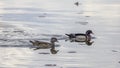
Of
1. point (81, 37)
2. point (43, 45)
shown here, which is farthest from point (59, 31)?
point (43, 45)

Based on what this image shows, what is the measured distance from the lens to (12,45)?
19.0m

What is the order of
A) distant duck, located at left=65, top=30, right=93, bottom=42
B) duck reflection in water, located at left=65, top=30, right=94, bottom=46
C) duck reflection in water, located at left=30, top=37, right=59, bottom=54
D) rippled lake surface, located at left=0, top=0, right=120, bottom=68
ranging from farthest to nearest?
distant duck, located at left=65, top=30, right=93, bottom=42 < duck reflection in water, located at left=65, top=30, right=94, bottom=46 < duck reflection in water, located at left=30, top=37, right=59, bottom=54 < rippled lake surface, located at left=0, top=0, right=120, bottom=68

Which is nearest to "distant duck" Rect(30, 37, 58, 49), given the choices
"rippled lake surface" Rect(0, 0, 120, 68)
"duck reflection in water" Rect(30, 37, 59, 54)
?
"duck reflection in water" Rect(30, 37, 59, 54)

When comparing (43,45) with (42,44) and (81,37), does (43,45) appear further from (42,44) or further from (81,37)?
(81,37)

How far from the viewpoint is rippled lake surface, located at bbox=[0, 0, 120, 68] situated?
16.8 m

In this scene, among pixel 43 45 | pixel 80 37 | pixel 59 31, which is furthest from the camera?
pixel 59 31

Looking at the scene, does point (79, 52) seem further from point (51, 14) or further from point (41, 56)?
point (51, 14)

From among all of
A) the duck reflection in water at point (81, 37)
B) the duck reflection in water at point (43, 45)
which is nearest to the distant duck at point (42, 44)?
the duck reflection in water at point (43, 45)

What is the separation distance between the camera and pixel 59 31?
2188 centimetres

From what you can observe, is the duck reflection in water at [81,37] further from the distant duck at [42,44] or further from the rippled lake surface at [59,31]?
the distant duck at [42,44]

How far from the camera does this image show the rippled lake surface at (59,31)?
1677 centimetres

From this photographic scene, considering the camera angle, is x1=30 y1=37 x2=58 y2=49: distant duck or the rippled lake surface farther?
x1=30 y1=37 x2=58 y2=49: distant duck

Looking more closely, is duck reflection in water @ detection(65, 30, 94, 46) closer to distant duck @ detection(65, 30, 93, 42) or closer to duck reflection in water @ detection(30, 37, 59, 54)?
distant duck @ detection(65, 30, 93, 42)

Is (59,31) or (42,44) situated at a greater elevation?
(59,31)
